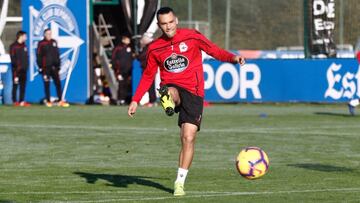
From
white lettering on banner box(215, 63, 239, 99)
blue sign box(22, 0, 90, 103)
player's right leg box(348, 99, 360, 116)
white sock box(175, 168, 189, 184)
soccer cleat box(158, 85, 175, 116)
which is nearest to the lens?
soccer cleat box(158, 85, 175, 116)

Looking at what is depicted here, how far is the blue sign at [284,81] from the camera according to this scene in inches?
1156

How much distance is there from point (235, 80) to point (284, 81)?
1386 mm

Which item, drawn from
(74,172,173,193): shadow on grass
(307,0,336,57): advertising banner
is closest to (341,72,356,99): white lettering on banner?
(307,0,336,57): advertising banner

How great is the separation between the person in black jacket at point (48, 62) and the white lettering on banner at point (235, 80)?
13.7 ft

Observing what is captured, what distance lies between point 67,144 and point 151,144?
4.64 feet

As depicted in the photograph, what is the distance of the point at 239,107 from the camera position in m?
29.2

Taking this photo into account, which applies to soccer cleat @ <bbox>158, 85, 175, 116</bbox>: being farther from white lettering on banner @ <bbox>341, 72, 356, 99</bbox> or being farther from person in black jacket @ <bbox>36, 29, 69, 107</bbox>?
person in black jacket @ <bbox>36, 29, 69, 107</bbox>

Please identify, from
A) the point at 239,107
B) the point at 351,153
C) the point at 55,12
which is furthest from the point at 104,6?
the point at 351,153

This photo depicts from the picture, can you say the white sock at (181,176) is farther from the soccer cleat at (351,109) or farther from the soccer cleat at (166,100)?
the soccer cleat at (351,109)

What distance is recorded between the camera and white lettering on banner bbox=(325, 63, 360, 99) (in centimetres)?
2922

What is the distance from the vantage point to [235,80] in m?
30.4

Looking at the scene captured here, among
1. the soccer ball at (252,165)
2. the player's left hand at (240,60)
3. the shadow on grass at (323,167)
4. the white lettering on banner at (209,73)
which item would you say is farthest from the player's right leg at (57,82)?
the player's left hand at (240,60)

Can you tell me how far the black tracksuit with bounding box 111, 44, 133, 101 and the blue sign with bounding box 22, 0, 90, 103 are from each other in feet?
4.38

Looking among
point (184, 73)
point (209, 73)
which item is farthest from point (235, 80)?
point (184, 73)
